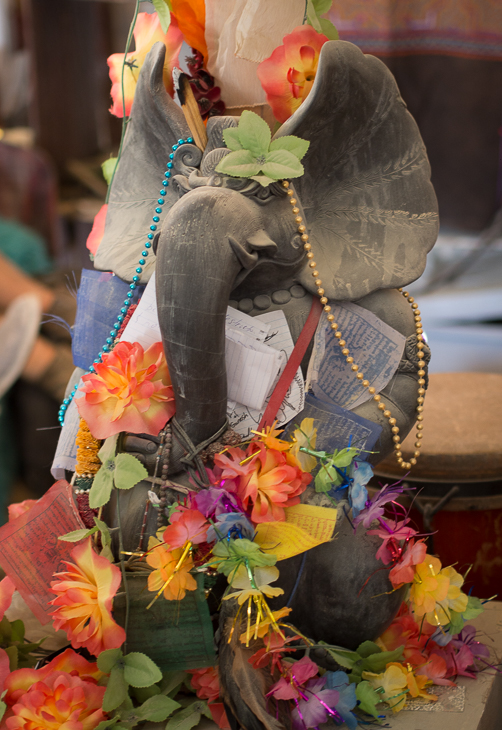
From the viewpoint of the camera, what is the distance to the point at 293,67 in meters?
0.75

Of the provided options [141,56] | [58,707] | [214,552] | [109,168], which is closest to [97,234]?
[109,168]

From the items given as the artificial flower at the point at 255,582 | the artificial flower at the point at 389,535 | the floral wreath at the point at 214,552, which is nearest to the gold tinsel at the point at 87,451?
the floral wreath at the point at 214,552

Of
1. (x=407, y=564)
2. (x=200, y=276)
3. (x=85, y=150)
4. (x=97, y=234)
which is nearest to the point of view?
(x=200, y=276)

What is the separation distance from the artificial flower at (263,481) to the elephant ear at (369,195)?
202mm

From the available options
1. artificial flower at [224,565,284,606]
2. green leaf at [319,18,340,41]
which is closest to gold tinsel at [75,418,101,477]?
artificial flower at [224,565,284,606]

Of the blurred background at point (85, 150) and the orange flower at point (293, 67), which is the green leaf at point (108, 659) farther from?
the blurred background at point (85, 150)

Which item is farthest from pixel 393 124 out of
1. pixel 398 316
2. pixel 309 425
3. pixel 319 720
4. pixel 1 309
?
pixel 1 309

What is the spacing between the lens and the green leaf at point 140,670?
0.73 metres

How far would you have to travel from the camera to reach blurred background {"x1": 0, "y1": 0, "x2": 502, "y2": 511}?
5.61ft

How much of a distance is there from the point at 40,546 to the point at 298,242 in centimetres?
45

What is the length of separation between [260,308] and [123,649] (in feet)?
1.34

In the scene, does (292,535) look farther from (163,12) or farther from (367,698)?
(163,12)

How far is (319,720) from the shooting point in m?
0.73

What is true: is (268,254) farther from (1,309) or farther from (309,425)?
(1,309)
